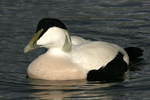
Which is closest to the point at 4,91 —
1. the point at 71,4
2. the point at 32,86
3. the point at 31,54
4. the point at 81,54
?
the point at 32,86

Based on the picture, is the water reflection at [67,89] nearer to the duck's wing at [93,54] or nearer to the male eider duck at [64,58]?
the male eider duck at [64,58]

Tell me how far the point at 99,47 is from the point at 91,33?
219 cm

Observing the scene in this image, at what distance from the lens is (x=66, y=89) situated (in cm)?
655

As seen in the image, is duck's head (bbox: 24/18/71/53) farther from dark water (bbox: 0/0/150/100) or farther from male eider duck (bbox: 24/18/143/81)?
dark water (bbox: 0/0/150/100)

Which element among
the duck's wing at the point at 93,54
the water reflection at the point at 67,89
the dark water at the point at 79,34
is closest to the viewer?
the water reflection at the point at 67,89

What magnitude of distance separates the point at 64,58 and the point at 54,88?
560 millimetres

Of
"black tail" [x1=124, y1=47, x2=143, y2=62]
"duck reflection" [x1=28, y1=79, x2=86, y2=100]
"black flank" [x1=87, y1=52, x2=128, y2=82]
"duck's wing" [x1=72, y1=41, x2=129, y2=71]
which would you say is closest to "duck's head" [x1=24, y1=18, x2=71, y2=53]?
"duck's wing" [x1=72, y1=41, x2=129, y2=71]

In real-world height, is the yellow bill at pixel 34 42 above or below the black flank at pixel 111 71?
above

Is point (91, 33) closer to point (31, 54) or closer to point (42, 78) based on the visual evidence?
point (31, 54)

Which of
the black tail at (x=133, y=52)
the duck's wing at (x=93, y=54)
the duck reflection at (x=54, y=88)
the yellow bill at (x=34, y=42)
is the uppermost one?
the yellow bill at (x=34, y=42)

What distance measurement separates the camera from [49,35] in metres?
6.70

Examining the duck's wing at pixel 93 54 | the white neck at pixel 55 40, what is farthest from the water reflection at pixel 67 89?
the white neck at pixel 55 40

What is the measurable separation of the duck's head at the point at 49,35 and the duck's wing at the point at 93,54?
332mm

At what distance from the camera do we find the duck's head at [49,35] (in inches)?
262
